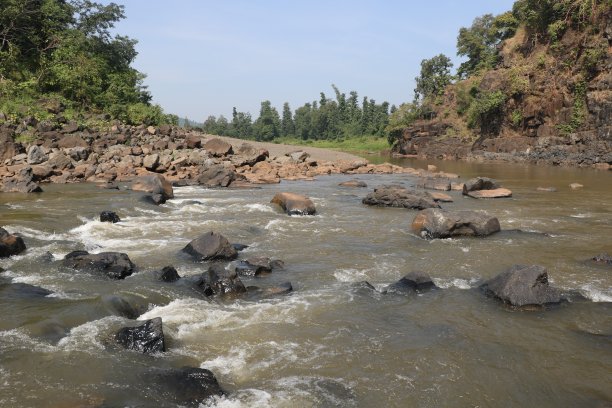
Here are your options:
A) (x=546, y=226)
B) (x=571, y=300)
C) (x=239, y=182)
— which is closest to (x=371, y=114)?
(x=239, y=182)

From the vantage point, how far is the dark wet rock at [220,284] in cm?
884

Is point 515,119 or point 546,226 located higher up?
point 515,119

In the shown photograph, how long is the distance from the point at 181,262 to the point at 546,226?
35.4 feet

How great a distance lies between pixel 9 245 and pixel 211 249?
436 centimetres

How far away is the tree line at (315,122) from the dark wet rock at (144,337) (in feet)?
276

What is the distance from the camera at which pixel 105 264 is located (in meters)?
9.88

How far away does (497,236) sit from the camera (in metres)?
13.6

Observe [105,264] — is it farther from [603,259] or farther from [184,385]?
[603,259]

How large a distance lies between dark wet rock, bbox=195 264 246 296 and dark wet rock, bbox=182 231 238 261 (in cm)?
199

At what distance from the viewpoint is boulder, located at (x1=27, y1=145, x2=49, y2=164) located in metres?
25.3

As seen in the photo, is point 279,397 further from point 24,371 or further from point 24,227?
point 24,227

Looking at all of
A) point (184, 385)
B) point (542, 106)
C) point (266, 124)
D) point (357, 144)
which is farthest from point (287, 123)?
point (184, 385)

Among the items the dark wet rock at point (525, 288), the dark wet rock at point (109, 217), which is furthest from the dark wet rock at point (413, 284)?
the dark wet rock at point (109, 217)

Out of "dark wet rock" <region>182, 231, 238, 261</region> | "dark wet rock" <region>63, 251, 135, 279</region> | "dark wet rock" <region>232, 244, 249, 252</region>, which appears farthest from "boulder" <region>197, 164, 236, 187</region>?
"dark wet rock" <region>63, 251, 135, 279</region>
